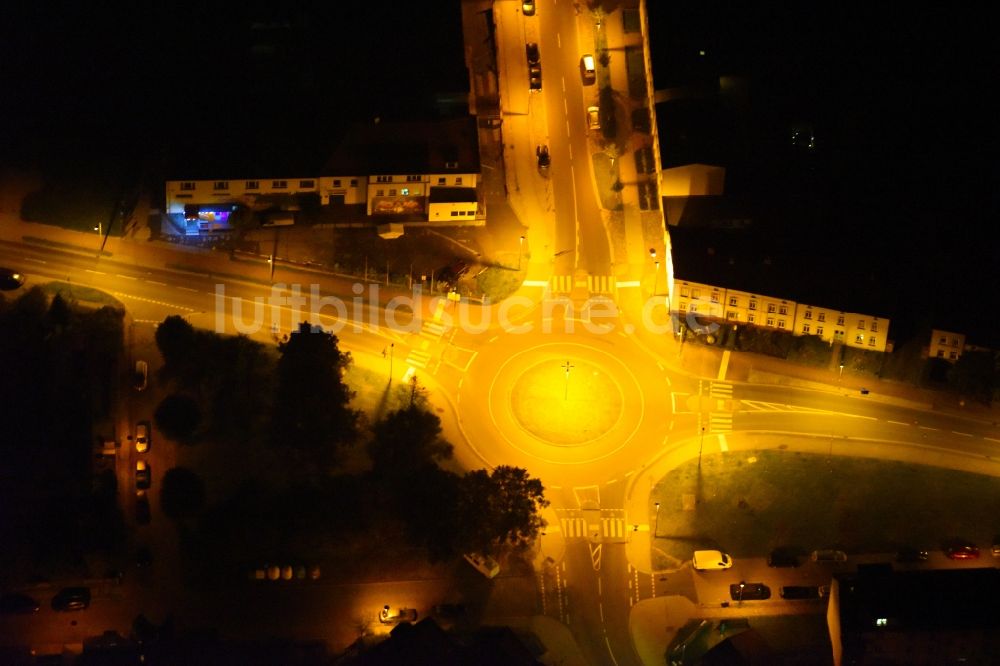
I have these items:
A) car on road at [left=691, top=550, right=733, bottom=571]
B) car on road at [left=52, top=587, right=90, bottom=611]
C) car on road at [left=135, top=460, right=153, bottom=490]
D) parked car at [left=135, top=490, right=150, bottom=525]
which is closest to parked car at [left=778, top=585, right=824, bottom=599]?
car on road at [left=691, top=550, right=733, bottom=571]

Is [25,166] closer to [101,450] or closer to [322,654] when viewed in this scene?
[101,450]

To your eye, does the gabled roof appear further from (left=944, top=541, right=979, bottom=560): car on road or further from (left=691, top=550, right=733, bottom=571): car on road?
(left=944, top=541, right=979, bottom=560): car on road

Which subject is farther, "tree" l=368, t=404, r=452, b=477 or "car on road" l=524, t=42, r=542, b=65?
"car on road" l=524, t=42, r=542, b=65

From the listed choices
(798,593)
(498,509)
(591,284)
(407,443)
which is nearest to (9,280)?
(407,443)

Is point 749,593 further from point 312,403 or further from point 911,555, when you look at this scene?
point 312,403

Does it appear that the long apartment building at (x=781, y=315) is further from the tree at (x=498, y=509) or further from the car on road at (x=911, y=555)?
the tree at (x=498, y=509)
